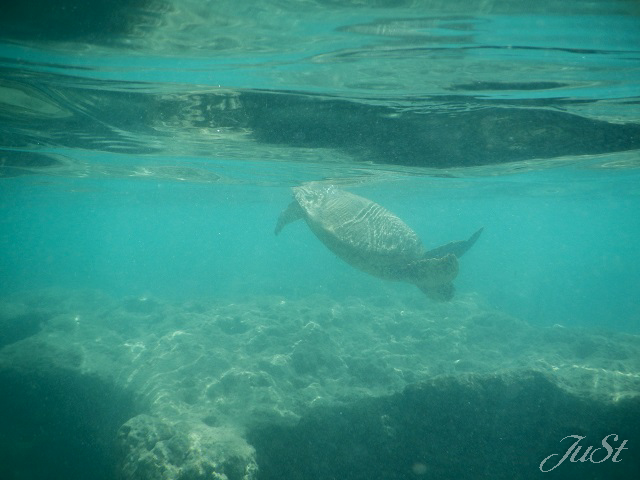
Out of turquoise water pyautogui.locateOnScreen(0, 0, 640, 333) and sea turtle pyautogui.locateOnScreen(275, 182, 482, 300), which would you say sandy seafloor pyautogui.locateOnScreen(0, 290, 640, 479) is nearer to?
sea turtle pyautogui.locateOnScreen(275, 182, 482, 300)

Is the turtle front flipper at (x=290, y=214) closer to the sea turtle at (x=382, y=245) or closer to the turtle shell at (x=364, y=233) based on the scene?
the turtle shell at (x=364, y=233)

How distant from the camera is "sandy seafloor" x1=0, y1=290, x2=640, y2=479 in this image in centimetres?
755

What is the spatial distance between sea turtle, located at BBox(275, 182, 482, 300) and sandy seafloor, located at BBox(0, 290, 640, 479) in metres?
2.81

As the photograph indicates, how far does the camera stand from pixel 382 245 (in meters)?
9.29

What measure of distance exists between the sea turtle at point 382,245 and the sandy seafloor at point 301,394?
9.21 feet

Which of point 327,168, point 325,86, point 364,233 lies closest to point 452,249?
point 364,233

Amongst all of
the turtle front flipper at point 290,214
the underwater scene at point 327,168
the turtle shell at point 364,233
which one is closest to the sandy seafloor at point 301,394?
the underwater scene at point 327,168

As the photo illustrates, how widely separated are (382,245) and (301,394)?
5.63 m

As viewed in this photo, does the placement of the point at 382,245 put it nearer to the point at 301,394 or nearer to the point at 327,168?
the point at 301,394

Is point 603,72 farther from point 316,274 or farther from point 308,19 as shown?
point 316,274

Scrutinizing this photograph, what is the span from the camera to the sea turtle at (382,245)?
29.7 ft

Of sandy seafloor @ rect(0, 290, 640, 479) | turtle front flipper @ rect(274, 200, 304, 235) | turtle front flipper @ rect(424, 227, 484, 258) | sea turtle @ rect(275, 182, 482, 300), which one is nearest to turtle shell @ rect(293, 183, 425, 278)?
sea turtle @ rect(275, 182, 482, 300)

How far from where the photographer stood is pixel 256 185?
90.5ft

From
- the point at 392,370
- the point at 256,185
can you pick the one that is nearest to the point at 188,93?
the point at 392,370
